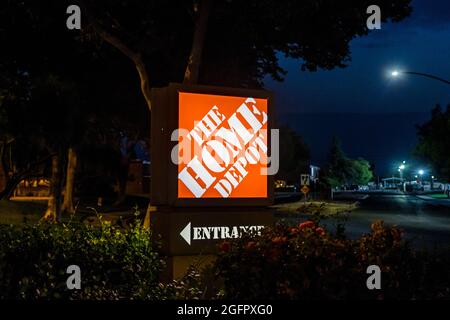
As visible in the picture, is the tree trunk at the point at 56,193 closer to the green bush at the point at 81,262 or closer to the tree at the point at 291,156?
the green bush at the point at 81,262

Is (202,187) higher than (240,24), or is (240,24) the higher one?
(240,24)

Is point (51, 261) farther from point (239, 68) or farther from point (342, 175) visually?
point (342, 175)

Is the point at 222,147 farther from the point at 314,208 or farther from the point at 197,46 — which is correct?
the point at 197,46

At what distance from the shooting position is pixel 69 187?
123ft

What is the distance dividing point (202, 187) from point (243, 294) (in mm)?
3215

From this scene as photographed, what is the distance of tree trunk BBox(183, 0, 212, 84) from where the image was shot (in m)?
13.6

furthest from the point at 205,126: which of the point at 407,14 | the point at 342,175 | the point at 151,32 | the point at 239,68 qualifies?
the point at 342,175

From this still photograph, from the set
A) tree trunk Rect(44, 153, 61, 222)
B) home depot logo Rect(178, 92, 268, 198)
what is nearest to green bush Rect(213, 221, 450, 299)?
home depot logo Rect(178, 92, 268, 198)

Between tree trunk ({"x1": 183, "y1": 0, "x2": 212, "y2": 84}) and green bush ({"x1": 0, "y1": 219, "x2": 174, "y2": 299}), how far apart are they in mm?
5808

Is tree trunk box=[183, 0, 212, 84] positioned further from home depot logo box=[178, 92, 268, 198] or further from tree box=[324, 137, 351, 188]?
tree box=[324, 137, 351, 188]

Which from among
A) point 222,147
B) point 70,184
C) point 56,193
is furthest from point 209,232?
point 70,184

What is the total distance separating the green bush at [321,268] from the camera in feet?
17.0

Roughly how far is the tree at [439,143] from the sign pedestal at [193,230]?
67.3 metres

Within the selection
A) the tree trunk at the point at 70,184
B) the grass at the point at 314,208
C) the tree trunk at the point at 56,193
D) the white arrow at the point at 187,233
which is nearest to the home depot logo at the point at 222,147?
the white arrow at the point at 187,233
